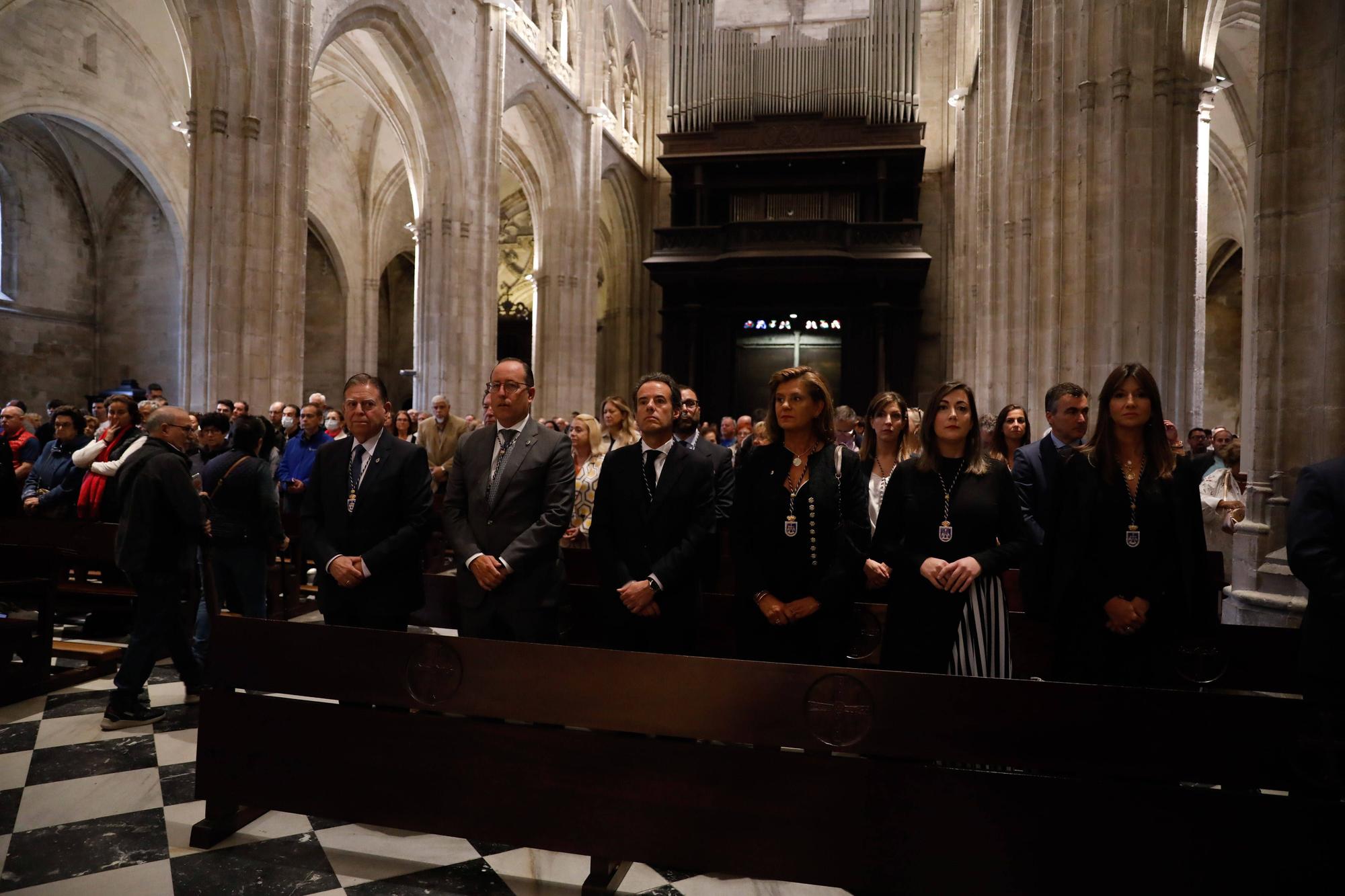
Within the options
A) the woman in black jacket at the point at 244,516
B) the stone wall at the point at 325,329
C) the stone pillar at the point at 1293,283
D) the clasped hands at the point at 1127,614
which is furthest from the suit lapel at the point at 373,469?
the stone wall at the point at 325,329

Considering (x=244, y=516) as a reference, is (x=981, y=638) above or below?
below

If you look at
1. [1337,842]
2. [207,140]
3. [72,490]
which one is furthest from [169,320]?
[1337,842]

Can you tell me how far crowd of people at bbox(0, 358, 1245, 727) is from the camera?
273 centimetres

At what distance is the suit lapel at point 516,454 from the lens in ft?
10.7

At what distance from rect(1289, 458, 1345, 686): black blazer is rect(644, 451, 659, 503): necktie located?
6.68 feet

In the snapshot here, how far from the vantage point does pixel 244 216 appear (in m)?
9.62

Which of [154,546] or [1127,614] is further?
[154,546]

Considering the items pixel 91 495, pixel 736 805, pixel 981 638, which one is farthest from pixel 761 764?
pixel 91 495

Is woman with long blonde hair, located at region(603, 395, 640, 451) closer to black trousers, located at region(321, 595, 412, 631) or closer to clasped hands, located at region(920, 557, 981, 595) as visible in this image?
black trousers, located at region(321, 595, 412, 631)

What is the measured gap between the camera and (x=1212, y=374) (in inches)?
714

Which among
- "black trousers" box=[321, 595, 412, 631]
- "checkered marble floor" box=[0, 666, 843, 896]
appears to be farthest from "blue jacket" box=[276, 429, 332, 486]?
"black trousers" box=[321, 595, 412, 631]

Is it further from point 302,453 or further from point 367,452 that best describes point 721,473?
point 302,453

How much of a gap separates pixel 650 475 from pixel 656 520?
0.61ft

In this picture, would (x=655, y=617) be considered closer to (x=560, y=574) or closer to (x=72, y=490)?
(x=560, y=574)
